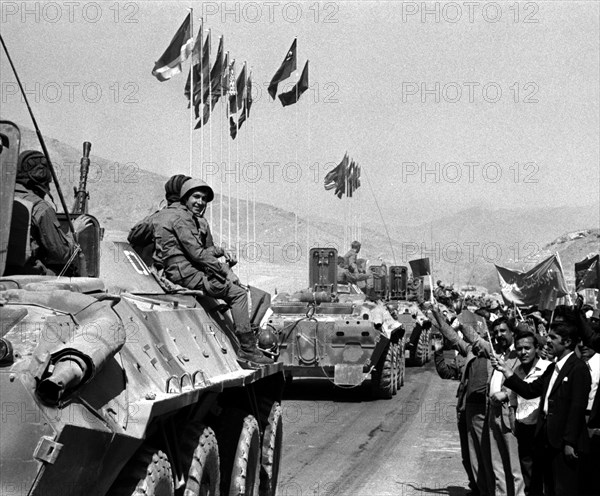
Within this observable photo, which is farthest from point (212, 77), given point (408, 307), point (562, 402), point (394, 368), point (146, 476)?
point (146, 476)

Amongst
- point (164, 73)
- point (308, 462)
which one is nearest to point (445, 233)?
point (164, 73)

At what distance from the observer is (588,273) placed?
1956cm

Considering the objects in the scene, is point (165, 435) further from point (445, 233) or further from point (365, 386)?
point (445, 233)

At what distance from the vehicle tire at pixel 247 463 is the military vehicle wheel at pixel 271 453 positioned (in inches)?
10.5

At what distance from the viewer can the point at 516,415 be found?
8.29 m

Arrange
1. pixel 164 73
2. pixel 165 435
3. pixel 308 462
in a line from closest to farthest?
pixel 165 435
pixel 308 462
pixel 164 73

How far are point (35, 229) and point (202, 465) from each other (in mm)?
1782

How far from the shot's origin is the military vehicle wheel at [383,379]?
18641mm

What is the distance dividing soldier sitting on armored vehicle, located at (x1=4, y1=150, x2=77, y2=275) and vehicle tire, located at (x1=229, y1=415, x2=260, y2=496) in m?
2.07

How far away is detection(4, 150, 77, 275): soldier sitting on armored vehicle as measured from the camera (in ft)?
20.2

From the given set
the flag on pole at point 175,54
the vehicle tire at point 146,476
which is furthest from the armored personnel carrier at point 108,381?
the flag on pole at point 175,54

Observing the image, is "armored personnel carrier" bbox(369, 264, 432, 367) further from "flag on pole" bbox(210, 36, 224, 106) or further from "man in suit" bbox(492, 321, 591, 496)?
"man in suit" bbox(492, 321, 591, 496)

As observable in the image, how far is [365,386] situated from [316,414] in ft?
11.4

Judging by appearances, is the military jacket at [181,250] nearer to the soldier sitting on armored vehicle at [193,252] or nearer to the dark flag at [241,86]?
the soldier sitting on armored vehicle at [193,252]
